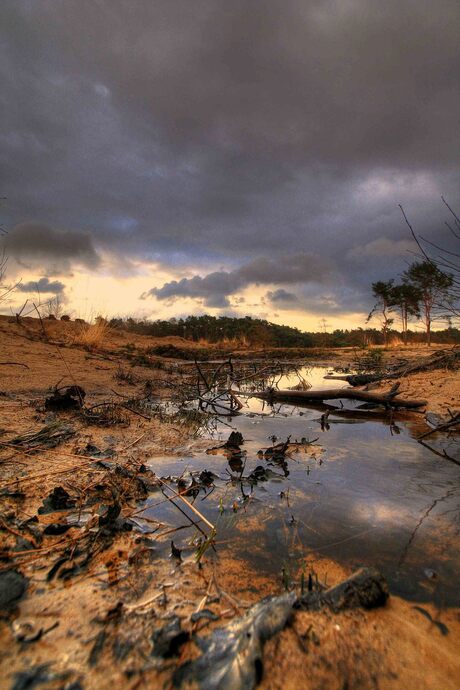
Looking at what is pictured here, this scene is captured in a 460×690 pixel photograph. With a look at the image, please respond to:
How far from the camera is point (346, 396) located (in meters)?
5.89

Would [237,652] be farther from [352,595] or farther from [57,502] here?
[57,502]

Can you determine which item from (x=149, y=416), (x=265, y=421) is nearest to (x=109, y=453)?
(x=149, y=416)

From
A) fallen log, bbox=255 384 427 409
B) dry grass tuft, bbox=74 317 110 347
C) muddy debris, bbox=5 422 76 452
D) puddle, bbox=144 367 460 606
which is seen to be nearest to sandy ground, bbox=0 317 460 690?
puddle, bbox=144 367 460 606

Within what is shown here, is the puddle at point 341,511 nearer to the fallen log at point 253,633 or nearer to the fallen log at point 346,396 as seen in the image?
the fallen log at point 253,633

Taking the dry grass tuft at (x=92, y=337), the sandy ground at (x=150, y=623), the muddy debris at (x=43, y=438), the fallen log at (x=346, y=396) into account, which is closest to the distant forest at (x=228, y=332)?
the dry grass tuft at (x=92, y=337)

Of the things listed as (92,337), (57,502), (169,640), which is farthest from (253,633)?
(92,337)

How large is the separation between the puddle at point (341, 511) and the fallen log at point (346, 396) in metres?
1.82

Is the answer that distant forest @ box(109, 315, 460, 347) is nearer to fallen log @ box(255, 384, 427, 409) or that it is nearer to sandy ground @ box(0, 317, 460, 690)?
fallen log @ box(255, 384, 427, 409)

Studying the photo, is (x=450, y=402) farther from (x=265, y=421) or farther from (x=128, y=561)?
(x=128, y=561)

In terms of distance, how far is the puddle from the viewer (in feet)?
5.58

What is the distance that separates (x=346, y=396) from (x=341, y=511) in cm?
388

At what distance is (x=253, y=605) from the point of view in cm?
138

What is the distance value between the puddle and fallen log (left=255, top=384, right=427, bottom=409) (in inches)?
71.6

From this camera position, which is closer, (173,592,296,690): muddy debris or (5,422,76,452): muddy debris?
(173,592,296,690): muddy debris
